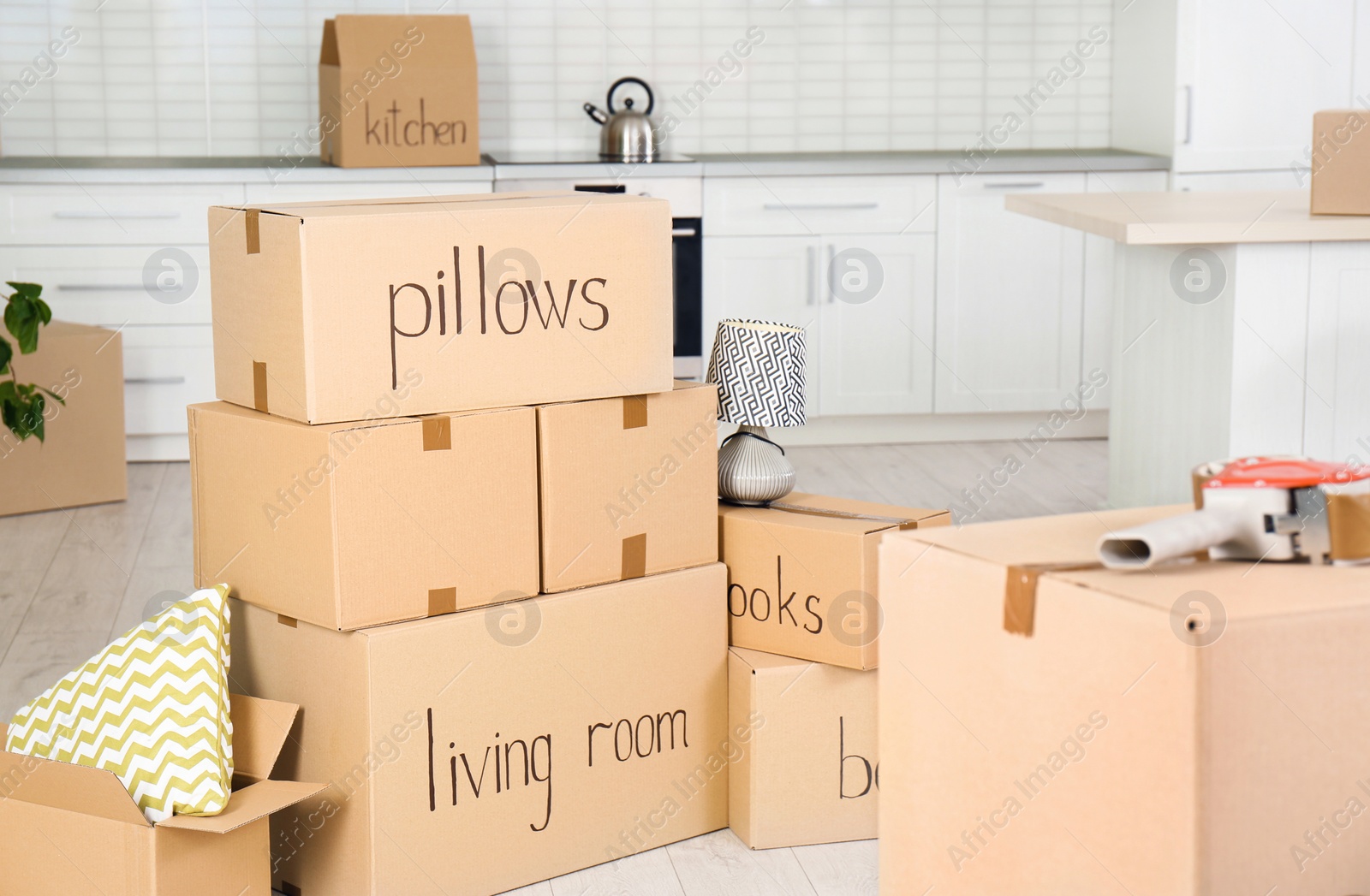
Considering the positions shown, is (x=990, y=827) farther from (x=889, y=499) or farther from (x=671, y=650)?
(x=889, y=499)

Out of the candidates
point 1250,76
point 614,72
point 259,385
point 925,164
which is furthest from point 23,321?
point 1250,76

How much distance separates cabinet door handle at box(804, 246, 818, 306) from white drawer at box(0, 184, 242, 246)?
1.76 meters

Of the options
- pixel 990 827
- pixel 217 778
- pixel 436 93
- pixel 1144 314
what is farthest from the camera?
pixel 436 93

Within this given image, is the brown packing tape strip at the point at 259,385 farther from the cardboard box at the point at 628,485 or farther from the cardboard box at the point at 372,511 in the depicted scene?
the cardboard box at the point at 628,485

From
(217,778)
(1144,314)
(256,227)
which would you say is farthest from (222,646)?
(1144,314)

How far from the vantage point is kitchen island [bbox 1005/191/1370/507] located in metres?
2.72

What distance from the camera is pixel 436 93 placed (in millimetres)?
4207

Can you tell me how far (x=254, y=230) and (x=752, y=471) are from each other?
811 millimetres

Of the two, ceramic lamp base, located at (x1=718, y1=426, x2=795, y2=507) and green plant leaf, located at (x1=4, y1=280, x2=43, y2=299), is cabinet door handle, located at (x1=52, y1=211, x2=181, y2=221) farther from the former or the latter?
ceramic lamp base, located at (x1=718, y1=426, x2=795, y2=507)

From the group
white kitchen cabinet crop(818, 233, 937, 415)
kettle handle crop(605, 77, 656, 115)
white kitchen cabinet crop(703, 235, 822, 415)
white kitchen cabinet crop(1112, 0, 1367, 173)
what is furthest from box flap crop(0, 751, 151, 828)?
white kitchen cabinet crop(1112, 0, 1367, 173)

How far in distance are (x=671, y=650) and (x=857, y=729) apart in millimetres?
302

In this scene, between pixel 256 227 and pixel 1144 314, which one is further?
pixel 1144 314

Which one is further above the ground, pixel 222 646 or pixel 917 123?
pixel 917 123

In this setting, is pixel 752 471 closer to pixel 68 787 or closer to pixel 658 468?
pixel 658 468
